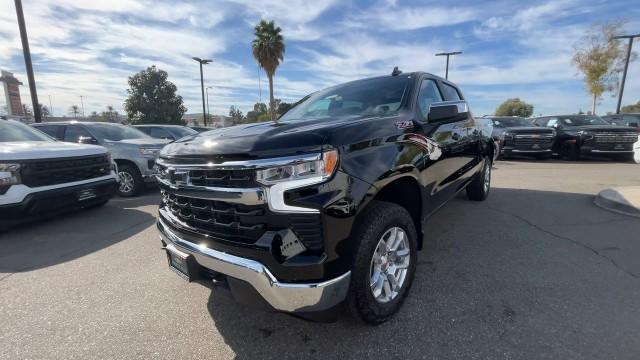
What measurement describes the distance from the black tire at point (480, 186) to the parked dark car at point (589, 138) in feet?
24.9

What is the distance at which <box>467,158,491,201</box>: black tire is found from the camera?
5258 millimetres

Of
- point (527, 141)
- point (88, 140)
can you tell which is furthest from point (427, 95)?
point (527, 141)

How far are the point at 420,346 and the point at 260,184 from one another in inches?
55.7

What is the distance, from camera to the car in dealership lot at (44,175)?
409cm

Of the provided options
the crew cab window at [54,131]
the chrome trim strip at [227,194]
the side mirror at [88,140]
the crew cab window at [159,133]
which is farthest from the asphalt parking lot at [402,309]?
the crew cab window at [159,133]

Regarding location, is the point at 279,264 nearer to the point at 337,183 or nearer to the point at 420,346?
the point at 337,183

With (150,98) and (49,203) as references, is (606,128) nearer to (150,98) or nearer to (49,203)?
(49,203)

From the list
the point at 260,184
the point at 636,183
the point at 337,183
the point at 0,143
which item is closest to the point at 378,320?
the point at 337,183

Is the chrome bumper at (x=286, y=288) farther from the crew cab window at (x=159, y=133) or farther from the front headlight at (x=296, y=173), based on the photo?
the crew cab window at (x=159, y=133)

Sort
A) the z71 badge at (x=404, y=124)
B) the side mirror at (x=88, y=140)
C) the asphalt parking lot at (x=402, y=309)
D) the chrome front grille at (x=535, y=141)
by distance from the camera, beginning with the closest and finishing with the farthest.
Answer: the asphalt parking lot at (x=402, y=309) < the z71 badge at (x=404, y=124) < the side mirror at (x=88, y=140) < the chrome front grille at (x=535, y=141)

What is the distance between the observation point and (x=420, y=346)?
6.75 feet

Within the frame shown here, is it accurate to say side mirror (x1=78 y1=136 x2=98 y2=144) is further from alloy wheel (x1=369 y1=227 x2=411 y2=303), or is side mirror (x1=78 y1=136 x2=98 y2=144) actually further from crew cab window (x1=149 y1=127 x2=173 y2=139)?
alloy wheel (x1=369 y1=227 x2=411 y2=303)

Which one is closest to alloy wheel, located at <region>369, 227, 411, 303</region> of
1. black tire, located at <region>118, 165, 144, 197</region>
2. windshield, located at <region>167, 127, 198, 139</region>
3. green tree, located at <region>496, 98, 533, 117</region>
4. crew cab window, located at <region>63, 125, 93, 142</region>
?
black tire, located at <region>118, 165, 144, 197</region>

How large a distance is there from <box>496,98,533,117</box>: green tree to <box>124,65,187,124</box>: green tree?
6820cm
